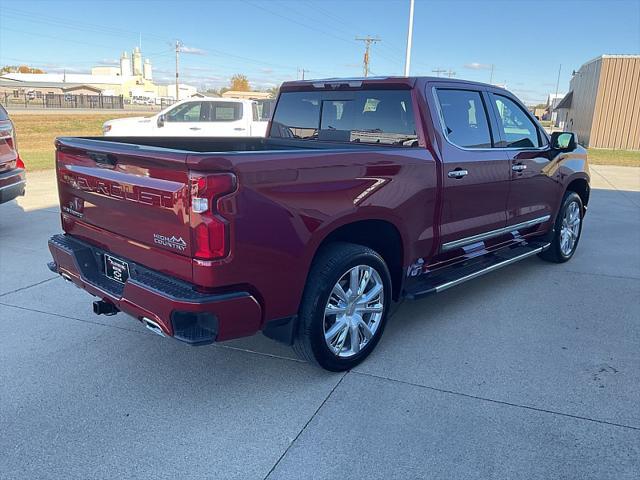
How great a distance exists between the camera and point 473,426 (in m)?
3.05

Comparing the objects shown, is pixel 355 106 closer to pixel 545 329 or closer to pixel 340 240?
pixel 340 240

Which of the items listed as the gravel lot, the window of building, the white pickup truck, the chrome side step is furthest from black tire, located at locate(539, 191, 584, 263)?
the white pickup truck

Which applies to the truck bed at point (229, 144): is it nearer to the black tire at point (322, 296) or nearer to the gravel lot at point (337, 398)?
the black tire at point (322, 296)

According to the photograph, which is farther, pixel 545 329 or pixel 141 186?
pixel 545 329

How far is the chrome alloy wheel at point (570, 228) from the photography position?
6.20m

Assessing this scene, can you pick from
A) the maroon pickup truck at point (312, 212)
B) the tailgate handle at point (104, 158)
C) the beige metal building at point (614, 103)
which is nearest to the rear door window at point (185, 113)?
the maroon pickup truck at point (312, 212)

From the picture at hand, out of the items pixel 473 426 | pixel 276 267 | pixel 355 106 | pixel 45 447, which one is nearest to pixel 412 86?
pixel 355 106

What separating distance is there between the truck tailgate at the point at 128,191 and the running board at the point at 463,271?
1.96 m

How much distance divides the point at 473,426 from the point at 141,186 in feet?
7.47

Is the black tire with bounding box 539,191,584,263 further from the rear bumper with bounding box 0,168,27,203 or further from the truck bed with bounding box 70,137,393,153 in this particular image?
the rear bumper with bounding box 0,168,27,203

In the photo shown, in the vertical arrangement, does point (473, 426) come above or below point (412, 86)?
below

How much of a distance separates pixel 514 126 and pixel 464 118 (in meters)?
0.92

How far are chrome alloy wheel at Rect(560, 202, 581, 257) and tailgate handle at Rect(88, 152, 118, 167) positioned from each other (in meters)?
4.90

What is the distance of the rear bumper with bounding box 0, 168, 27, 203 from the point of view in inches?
254
